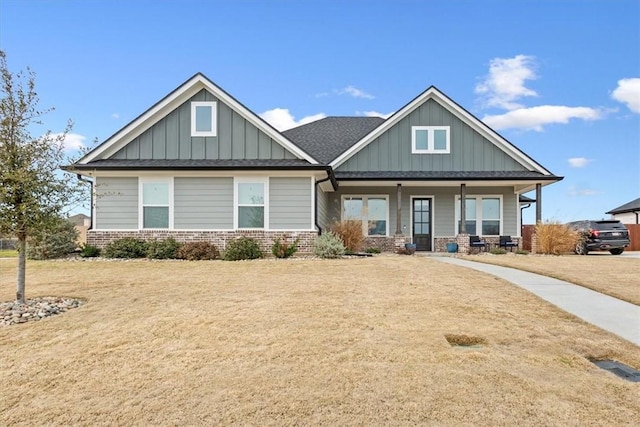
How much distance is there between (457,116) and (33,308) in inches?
676

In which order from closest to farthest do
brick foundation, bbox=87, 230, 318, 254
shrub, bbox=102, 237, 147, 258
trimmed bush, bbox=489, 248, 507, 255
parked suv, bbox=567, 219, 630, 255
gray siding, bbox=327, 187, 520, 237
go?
shrub, bbox=102, 237, 147, 258 < brick foundation, bbox=87, 230, 318, 254 < trimmed bush, bbox=489, 248, 507, 255 < parked suv, bbox=567, 219, 630, 255 < gray siding, bbox=327, 187, 520, 237

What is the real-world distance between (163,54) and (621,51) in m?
16.3

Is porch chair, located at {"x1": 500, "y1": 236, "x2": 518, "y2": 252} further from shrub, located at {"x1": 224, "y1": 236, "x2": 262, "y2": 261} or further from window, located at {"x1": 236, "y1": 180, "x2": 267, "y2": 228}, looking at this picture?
shrub, located at {"x1": 224, "y1": 236, "x2": 262, "y2": 261}

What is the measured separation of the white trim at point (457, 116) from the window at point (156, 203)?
699cm

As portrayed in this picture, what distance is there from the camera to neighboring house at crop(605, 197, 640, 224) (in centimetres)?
3304

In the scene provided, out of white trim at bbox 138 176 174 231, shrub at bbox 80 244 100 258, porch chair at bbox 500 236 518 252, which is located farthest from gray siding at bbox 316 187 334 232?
shrub at bbox 80 244 100 258

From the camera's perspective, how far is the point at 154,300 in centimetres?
782

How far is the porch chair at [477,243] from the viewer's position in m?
18.5

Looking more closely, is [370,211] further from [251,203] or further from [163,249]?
[163,249]

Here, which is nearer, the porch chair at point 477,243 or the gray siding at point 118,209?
the gray siding at point 118,209

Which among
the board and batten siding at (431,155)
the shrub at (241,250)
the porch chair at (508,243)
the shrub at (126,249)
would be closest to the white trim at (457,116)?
the board and batten siding at (431,155)

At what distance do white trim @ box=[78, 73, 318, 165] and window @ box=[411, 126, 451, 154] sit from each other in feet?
A: 19.3

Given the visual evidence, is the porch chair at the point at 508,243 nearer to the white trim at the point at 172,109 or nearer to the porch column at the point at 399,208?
the porch column at the point at 399,208

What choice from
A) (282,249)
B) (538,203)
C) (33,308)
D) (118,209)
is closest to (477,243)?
(538,203)
